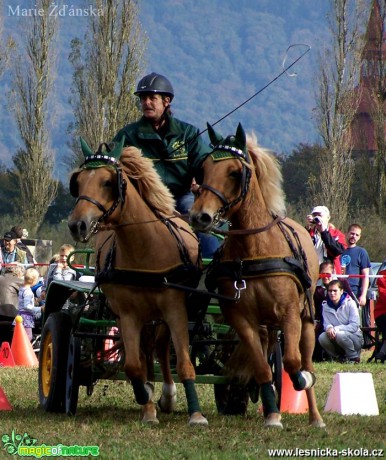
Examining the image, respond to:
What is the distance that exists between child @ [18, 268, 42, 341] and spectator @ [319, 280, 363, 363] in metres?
3.75

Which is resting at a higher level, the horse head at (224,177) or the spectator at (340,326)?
the horse head at (224,177)

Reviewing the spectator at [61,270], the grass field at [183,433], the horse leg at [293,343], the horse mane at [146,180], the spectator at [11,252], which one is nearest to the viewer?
the grass field at [183,433]

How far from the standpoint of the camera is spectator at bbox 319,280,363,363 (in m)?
13.8

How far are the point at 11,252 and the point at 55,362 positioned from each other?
9.08m

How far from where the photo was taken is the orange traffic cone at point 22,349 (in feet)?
46.1

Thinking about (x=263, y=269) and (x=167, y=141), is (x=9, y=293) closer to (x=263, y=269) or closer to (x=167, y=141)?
(x=167, y=141)

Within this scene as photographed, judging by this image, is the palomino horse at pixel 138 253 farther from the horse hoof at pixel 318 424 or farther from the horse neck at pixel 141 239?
the horse hoof at pixel 318 424

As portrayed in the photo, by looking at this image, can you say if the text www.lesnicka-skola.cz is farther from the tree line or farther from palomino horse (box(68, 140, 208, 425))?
the tree line

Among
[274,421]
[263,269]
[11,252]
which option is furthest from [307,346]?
[11,252]

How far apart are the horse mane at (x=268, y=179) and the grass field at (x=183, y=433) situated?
1.47m

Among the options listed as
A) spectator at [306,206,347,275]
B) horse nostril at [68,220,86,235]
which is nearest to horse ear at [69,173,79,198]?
horse nostril at [68,220,86,235]

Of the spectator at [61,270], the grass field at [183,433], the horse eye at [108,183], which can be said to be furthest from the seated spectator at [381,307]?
the horse eye at [108,183]

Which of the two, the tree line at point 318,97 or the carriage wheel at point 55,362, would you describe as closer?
the carriage wheel at point 55,362

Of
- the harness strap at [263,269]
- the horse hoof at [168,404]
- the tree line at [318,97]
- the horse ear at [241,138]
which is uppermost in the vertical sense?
the tree line at [318,97]
